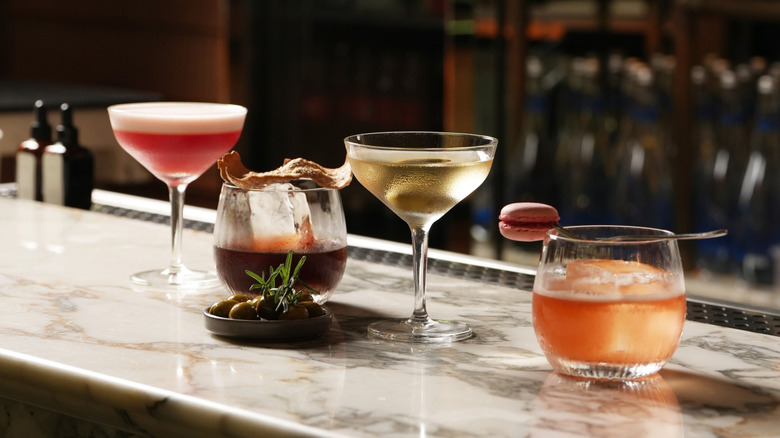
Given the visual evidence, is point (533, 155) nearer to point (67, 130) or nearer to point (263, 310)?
point (67, 130)

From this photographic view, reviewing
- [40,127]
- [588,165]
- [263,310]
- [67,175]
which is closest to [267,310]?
[263,310]

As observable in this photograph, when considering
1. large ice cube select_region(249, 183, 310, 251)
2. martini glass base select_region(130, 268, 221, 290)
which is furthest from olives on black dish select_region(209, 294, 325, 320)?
martini glass base select_region(130, 268, 221, 290)

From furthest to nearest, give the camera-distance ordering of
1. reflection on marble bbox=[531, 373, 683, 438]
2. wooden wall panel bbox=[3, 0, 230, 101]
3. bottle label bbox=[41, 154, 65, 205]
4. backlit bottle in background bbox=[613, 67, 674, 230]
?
1. wooden wall panel bbox=[3, 0, 230, 101]
2. backlit bottle in background bbox=[613, 67, 674, 230]
3. bottle label bbox=[41, 154, 65, 205]
4. reflection on marble bbox=[531, 373, 683, 438]

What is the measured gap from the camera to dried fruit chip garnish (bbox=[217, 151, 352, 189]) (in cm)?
109

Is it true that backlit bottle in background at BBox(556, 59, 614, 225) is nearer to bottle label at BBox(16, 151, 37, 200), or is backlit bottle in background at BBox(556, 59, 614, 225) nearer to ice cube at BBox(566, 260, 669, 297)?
bottle label at BBox(16, 151, 37, 200)

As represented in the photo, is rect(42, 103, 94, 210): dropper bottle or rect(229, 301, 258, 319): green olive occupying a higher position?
rect(42, 103, 94, 210): dropper bottle

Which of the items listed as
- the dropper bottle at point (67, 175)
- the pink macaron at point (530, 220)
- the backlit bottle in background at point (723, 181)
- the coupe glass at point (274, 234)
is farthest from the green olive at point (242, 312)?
the backlit bottle in background at point (723, 181)

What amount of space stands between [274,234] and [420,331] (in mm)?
183

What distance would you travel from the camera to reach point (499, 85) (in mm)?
2836

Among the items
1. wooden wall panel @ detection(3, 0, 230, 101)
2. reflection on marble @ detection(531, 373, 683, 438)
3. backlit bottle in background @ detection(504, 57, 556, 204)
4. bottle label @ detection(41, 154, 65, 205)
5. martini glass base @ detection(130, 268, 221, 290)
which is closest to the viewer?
reflection on marble @ detection(531, 373, 683, 438)

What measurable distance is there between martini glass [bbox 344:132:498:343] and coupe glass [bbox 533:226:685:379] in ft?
0.45

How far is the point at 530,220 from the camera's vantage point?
908 mm

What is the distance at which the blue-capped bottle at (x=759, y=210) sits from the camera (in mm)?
2406

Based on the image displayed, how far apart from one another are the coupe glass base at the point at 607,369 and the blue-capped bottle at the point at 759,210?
1651 millimetres
